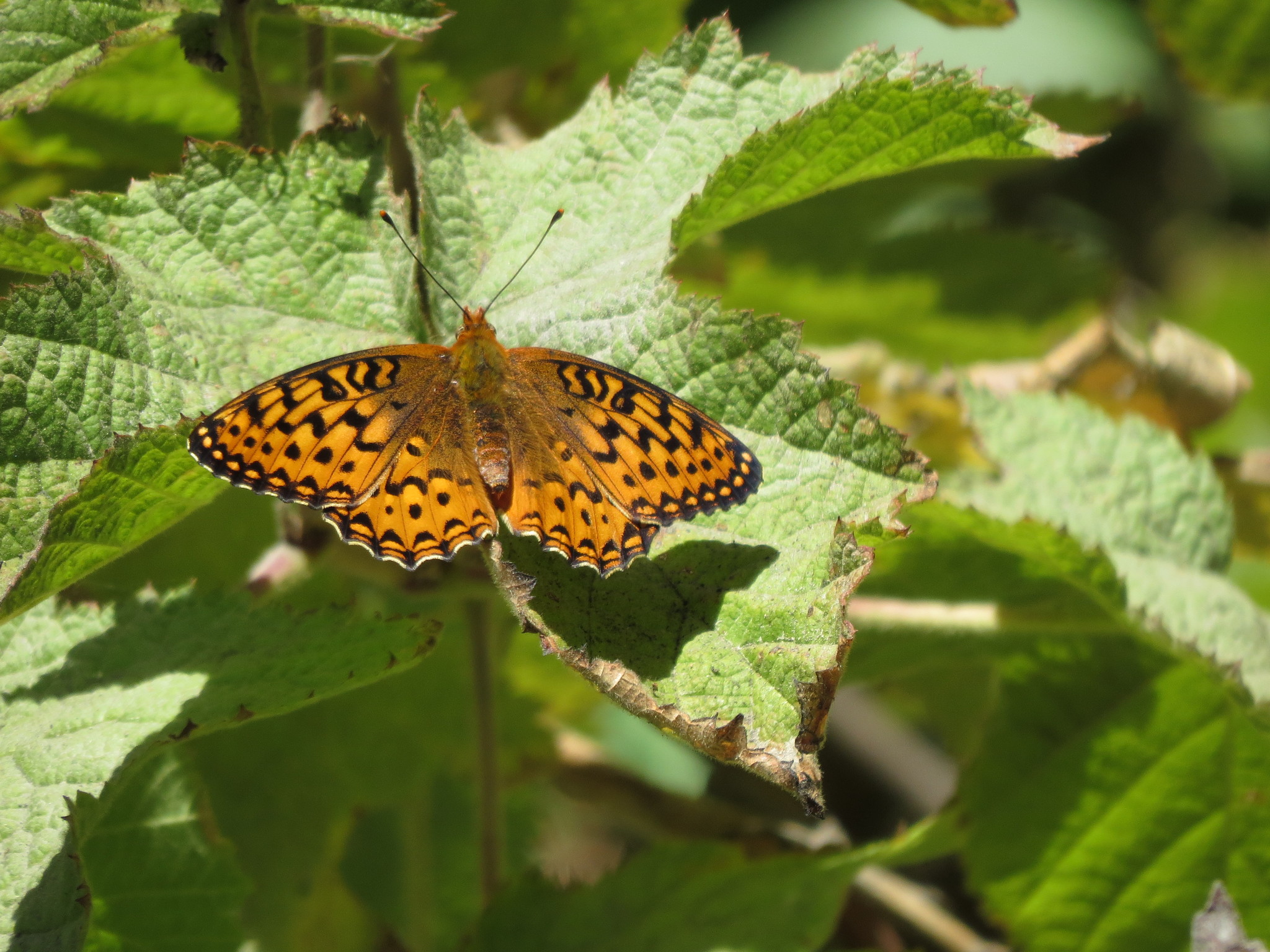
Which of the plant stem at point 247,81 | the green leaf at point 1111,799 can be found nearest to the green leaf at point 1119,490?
the green leaf at point 1111,799

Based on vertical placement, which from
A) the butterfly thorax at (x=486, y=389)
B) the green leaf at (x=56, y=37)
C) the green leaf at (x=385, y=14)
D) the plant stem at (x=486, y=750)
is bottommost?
the plant stem at (x=486, y=750)

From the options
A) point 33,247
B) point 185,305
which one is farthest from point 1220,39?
point 33,247

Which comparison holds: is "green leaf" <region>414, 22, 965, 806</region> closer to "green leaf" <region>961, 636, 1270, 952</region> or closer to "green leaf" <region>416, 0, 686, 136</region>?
"green leaf" <region>416, 0, 686, 136</region>

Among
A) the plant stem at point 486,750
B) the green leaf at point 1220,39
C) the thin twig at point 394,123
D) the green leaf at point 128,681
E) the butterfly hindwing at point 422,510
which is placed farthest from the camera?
the green leaf at point 1220,39

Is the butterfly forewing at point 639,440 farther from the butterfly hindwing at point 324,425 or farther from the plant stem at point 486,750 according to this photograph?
the plant stem at point 486,750

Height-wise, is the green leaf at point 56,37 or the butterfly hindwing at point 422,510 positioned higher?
the green leaf at point 56,37

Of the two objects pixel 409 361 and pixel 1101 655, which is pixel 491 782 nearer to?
pixel 409 361

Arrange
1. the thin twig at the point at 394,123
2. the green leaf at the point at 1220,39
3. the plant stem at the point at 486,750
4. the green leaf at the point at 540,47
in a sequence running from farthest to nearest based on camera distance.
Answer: the green leaf at the point at 1220,39, the green leaf at the point at 540,47, the plant stem at the point at 486,750, the thin twig at the point at 394,123
